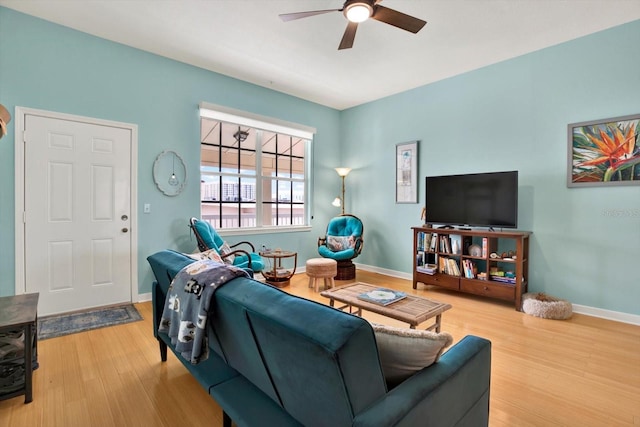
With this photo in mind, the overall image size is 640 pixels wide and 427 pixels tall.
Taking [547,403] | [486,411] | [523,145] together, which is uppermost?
[523,145]

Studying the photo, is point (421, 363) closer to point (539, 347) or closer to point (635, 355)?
point (539, 347)

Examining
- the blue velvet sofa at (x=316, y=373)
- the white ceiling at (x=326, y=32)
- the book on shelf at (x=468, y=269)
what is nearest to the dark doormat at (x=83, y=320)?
the blue velvet sofa at (x=316, y=373)

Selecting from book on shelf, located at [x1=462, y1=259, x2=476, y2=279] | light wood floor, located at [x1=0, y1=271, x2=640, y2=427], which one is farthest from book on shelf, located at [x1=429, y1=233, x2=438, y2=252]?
light wood floor, located at [x1=0, y1=271, x2=640, y2=427]

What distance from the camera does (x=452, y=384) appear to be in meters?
1.12

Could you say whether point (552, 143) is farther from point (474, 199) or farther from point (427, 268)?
point (427, 268)

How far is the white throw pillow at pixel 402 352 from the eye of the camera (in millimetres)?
1085

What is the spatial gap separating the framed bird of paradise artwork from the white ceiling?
1.01 meters

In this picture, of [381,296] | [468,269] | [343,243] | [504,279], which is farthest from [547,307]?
[343,243]

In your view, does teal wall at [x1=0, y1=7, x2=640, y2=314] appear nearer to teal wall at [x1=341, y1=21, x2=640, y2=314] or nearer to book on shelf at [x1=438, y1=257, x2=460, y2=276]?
teal wall at [x1=341, y1=21, x2=640, y2=314]

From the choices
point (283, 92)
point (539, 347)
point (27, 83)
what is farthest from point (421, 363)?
point (283, 92)

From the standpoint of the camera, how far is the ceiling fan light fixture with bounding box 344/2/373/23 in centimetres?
239

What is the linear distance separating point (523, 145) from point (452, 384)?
366 centimetres

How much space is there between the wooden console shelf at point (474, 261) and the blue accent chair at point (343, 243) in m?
0.99

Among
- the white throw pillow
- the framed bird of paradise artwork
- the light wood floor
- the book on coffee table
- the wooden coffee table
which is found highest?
the framed bird of paradise artwork
